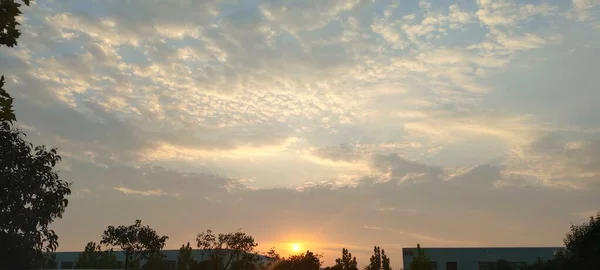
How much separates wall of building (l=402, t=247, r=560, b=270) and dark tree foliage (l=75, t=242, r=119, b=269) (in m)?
53.3

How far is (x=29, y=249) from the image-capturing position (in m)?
24.8

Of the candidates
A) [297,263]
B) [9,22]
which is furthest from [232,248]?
[9,22]

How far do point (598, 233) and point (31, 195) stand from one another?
1688 inches

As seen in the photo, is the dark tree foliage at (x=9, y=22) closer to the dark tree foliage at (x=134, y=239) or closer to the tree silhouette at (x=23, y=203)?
the tree silhouette at (x=23, y=203)

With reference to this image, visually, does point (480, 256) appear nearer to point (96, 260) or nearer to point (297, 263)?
point (297, 263)

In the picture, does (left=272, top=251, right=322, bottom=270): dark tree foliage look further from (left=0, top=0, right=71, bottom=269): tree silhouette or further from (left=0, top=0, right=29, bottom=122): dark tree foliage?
(left=0, top=0, right=29, bottom=122): dark tree foliage

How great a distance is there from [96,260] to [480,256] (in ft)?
212

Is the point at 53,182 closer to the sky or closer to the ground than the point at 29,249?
closer to the sky

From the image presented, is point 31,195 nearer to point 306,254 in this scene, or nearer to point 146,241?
point 146,241

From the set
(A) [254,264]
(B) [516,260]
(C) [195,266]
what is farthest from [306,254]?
(B) [516,260]

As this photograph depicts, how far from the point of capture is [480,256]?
83.4 metres

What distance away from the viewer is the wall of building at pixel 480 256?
265 ft

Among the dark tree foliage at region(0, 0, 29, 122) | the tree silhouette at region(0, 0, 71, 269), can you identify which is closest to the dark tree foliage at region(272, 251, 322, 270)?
the tree silhouette at region(0, 0, 71, 269)

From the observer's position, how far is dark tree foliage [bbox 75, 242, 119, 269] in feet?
238
